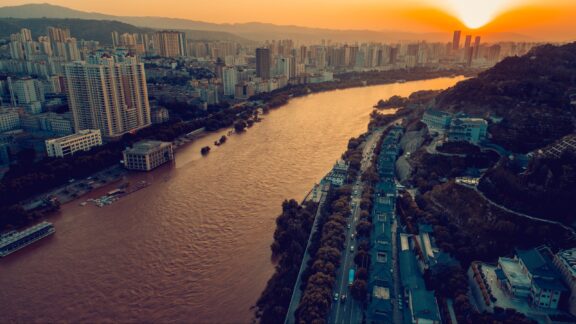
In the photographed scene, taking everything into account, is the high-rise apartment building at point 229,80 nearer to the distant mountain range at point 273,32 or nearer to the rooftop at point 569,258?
the rooftop at point 569,258

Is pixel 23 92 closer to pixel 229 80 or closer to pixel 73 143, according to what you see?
A: pixel 73 143

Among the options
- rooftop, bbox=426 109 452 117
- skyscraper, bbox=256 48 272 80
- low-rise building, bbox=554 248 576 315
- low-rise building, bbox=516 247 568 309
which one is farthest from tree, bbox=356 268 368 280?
skyscraper, bbox=256 48 272 80

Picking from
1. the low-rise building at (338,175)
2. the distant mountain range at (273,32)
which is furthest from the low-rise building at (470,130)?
the distant mountain range at (273,32)

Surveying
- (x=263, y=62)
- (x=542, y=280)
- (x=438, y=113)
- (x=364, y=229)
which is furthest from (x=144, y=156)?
(x=263, y=62)

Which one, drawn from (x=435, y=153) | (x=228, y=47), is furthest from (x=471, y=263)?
(x=228, y=47)

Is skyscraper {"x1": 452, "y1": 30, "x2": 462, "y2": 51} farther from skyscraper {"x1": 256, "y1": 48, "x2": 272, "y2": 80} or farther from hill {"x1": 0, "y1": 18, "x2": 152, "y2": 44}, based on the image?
hill {"x1": 0, "y1": 18, "x2": 152, "y2": 44}
